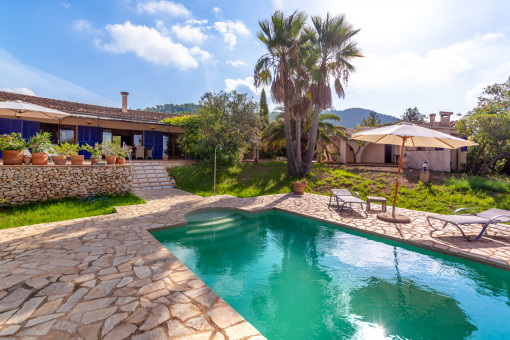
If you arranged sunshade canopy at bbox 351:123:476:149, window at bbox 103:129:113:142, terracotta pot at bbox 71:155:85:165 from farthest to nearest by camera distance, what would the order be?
1. window at bbox 103:129:113:142
2. terracotta pot at bbox 71:155:85:165
3. sunshade canopy at bbox 351:123:476:149

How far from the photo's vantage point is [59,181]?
28.1ft

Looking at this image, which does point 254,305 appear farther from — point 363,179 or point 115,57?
point 115,57

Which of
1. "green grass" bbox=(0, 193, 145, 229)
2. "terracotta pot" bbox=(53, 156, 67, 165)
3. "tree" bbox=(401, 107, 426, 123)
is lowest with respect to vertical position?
"green grass" bbox=(0, 193, 145, 229)

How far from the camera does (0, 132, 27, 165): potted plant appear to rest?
7.71m

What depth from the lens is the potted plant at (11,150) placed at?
7711mm

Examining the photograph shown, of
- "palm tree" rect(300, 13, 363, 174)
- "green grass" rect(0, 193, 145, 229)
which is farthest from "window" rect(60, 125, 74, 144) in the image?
"palm tree" rect(300, 13, 363, 174)

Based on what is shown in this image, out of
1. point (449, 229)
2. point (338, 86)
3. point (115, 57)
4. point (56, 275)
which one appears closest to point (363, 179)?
point (338, 86)

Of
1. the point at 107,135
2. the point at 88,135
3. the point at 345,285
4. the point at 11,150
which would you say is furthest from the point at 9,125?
the point at 345,285

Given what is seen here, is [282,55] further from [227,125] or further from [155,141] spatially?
[155,141]

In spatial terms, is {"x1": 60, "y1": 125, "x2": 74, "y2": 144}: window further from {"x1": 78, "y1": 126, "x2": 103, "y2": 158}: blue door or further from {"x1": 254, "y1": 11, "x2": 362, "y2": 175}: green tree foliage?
{"x1": 254, "y1": 11, "x2": 362, "y2": 175}: green tree foliage

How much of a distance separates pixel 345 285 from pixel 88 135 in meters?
A: 19.3

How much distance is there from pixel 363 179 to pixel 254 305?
11.6m

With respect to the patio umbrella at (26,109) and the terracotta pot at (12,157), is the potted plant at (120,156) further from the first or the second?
the terracotta pot at (12,157)

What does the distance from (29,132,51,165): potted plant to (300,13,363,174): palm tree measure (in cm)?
→ 1289
